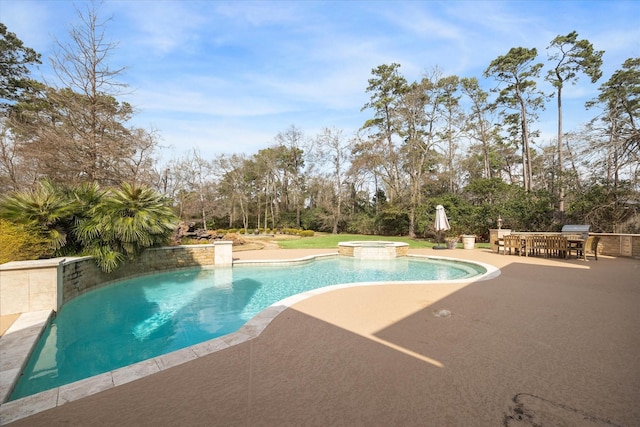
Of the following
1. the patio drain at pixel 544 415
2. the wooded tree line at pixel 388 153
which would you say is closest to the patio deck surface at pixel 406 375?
the patio drain at pixel 544 415

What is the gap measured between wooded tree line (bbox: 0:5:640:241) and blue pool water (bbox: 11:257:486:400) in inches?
239

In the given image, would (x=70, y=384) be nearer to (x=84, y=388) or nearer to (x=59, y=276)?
(x=84, y=388)

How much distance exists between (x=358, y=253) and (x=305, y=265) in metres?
2.66

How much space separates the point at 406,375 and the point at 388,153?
70.8ft

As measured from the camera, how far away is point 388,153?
2269 cm

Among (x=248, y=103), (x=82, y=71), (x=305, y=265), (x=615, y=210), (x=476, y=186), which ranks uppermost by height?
(x=248, y=103)

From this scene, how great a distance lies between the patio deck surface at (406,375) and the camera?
1.99 m

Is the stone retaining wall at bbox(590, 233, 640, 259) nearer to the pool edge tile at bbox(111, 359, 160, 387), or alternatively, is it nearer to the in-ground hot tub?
the in-ground hot tub

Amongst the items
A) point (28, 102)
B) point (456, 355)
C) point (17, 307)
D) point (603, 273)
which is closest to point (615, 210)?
point (603, 273)

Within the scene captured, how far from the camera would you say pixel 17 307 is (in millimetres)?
4684

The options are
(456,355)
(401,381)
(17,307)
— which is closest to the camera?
(401,381)

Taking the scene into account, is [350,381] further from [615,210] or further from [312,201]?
[312,201]

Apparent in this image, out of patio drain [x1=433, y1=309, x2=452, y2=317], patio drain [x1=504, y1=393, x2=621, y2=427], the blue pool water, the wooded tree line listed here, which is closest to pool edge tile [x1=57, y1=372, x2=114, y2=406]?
the blue pool water

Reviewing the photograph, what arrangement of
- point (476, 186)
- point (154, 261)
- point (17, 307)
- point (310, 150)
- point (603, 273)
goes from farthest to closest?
point (310, 150) < point (476, 186) < point (154, 261) < point (603, 273) < point (17, 307)
